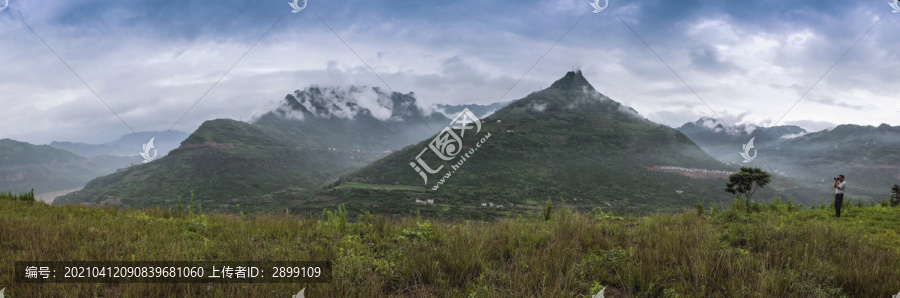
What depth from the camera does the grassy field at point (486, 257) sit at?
3184mm

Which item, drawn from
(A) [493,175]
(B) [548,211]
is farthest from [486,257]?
(A) [493,175]

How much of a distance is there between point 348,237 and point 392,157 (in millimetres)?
154536

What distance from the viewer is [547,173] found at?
4946 inches

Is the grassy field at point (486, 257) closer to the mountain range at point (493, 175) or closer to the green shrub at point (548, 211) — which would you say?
the green shrub at point (548, 211)

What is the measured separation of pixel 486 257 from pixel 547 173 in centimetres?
12596

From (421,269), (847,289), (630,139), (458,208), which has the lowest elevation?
(458,208)

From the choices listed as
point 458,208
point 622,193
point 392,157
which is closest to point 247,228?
point 458,208

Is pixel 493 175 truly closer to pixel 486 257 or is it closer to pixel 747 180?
pixel 747 180

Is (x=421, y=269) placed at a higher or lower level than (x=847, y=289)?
higher

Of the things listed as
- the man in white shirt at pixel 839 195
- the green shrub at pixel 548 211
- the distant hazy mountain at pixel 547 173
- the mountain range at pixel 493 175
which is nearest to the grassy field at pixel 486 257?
the green shrub at pixel 548 211

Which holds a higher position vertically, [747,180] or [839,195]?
[747,180]

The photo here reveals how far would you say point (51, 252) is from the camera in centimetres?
418

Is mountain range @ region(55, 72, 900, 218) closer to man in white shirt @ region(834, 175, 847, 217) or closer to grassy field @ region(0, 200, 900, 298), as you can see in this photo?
man in white shirt @ region(834, 175, 847, 217)

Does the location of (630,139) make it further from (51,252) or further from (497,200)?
(51,252)
